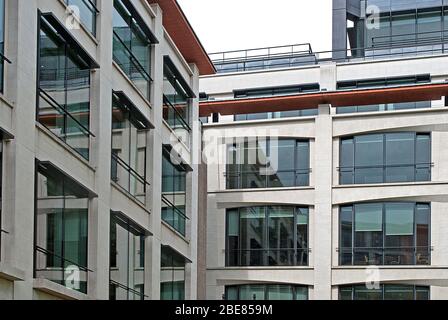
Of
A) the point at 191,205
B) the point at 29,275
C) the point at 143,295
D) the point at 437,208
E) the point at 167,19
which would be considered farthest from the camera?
the point at 437,208

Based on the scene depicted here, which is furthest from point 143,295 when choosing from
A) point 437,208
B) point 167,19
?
point 437,208

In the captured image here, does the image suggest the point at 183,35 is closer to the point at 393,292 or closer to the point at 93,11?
the point at 93,11

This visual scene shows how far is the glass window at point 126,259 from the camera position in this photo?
2589 cm

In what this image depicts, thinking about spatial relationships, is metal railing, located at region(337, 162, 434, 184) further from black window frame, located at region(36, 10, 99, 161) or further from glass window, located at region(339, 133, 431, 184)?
black window frame, located at region(36, 10, 99, 161)

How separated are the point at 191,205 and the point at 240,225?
897 cm

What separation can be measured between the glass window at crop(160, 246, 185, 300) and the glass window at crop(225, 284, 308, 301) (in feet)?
29.5

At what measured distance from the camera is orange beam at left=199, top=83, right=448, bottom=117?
4203 cm

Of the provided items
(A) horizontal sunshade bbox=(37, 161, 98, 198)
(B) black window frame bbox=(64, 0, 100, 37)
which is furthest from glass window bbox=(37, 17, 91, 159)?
(B) black window frame bbox=(64, 0, 100, 37)

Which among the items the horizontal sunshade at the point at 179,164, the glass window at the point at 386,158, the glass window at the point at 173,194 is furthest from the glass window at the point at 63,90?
the glass window at the point at 386,158

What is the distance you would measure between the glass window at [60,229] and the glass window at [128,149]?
3.13 metres

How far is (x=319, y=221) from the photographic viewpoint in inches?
1688

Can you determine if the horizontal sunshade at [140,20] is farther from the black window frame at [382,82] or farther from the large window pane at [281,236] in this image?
A: the black window frame at [382,82]
